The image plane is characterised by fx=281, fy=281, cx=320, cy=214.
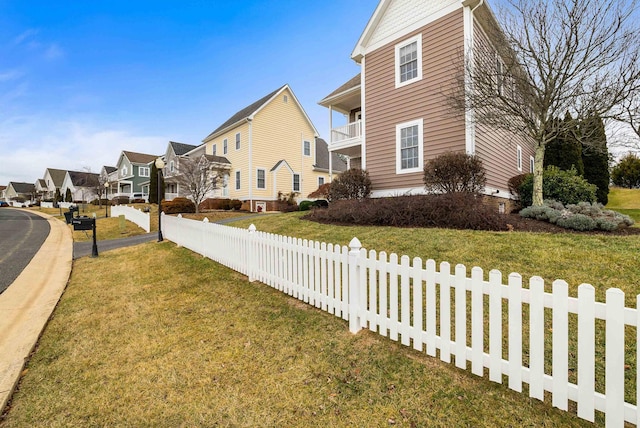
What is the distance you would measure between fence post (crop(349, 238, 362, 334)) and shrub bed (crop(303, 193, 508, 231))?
5.14 m

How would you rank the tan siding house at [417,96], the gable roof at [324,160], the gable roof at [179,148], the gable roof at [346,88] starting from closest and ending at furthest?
the tan siding house at [417,96] → the gable roof at [346,88] → the gable roof at [324,160] → the gable roof at [179,148]

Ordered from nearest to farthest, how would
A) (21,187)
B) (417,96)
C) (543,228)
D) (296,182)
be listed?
(543,228)
(417,96)
(296,182)
(21,187)

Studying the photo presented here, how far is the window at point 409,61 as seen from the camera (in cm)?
1136

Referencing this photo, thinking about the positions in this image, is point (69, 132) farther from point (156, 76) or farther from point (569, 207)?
point (569, 207)

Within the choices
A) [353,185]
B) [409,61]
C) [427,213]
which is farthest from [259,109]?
[427,213]

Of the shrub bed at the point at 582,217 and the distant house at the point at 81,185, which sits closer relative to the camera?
the shrub bed at the point at 582,217

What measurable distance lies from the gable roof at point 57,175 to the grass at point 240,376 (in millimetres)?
79449

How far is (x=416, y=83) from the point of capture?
37.4 ft

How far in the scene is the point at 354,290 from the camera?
3562 millimetres

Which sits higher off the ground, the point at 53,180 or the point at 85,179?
the point at 53,180

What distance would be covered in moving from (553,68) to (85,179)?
54679 mm

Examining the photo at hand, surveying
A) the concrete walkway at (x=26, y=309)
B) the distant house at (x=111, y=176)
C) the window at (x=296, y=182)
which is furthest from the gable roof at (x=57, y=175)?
the concrete walkway at (x=26, y=309)

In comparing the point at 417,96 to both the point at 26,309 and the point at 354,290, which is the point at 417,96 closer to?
the point at 354,290

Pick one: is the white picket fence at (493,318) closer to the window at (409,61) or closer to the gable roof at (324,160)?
the window at (409,61)
